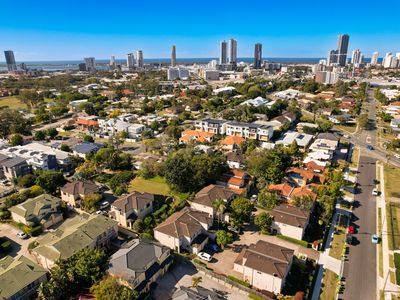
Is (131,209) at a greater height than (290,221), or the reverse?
(290,221)

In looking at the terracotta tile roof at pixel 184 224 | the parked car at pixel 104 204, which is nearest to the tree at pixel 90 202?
the parked car at pixel 104 204

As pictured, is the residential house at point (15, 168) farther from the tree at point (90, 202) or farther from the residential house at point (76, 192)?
the tree at point (90, 202)

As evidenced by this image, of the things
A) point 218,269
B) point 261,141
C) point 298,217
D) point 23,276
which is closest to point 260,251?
point 218,269

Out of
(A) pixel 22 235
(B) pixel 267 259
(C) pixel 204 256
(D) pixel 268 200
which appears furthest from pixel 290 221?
(A) pixel 22 235

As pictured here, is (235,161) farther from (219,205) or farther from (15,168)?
(15,168)

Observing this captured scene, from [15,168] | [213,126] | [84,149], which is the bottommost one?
[84,149]

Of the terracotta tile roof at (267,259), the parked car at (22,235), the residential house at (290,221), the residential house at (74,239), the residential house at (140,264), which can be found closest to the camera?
the residential house at (140,264)

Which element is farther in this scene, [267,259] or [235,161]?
[235,161]
